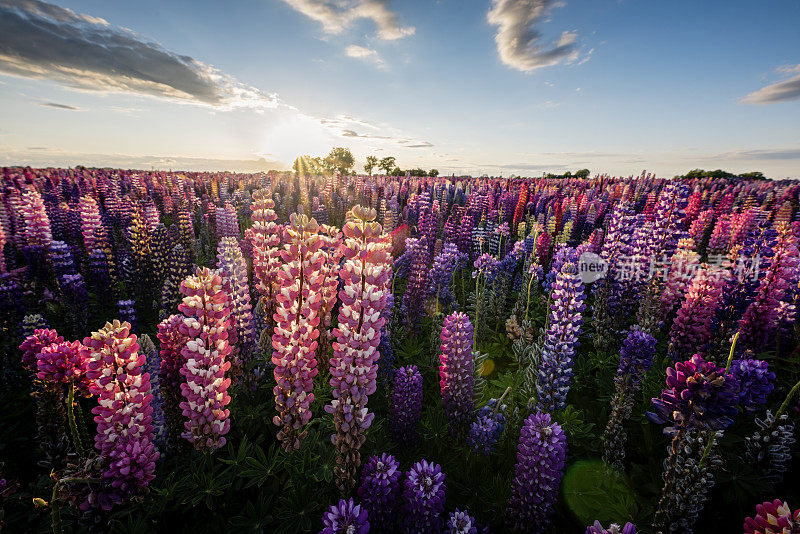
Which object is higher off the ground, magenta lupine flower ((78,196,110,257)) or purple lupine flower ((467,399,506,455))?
magenta lupine flower ((78,196,110,257))

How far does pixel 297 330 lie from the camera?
2.82 meters

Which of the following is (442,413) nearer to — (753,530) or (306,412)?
(306,412)

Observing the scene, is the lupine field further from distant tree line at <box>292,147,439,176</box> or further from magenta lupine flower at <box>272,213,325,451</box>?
distant tree line at <box>292,147,439,176</box>

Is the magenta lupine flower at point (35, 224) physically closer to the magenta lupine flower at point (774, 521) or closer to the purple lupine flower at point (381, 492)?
the purple lupine flower at point (381, 492)

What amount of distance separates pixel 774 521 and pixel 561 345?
2206 mm

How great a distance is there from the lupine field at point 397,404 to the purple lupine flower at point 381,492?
2 cm

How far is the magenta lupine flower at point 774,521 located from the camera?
1.57m

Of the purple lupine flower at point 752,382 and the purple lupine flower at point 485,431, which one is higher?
the purple lupine flower at point 752,382

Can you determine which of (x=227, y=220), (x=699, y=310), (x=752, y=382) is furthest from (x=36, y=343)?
(x=699, y=310)

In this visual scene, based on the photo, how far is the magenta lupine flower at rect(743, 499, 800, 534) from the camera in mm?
1573

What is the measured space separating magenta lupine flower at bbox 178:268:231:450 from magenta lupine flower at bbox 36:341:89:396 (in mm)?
1001

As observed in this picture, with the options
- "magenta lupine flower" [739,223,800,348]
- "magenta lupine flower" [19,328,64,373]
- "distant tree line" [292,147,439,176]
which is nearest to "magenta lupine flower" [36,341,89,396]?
"magenta lupine flower" [19,328,64,373]

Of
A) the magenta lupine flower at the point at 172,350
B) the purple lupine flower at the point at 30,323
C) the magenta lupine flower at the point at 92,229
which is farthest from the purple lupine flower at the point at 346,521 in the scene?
the magenta lupine flower at the point at 92,229

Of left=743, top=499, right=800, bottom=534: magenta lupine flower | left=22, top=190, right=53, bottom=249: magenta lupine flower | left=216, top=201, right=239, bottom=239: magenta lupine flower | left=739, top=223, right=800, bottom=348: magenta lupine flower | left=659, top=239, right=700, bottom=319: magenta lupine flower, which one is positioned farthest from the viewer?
left=216, top=201, right=239, bottom=239: magenta lupine flower
